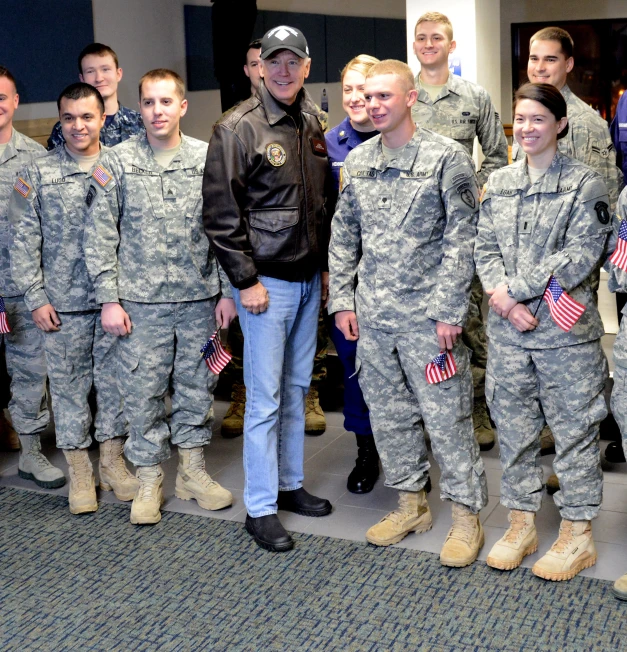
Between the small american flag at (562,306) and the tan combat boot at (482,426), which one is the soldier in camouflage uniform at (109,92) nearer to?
the tan combat boot at (482,426)

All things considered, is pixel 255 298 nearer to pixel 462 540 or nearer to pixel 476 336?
pixel 462 540

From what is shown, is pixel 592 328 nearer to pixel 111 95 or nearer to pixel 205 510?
pixel 205 510

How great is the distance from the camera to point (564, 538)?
9.87ft

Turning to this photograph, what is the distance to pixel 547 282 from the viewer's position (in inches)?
110

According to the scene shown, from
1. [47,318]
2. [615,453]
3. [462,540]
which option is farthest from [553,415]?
[47,318]

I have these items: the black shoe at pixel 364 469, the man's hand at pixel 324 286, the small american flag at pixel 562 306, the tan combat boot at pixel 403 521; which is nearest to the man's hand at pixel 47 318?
the man's hand at pixel 324 286

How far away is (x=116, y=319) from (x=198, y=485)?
2.52ft

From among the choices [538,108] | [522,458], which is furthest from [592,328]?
[538,108]

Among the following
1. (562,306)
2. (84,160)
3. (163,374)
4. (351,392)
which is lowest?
(351,392)

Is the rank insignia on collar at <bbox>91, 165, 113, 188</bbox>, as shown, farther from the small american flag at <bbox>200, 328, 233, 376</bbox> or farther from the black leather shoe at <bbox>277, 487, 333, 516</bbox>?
the black leather shoe at <bbox>277, 487, 333, 516</bbox>

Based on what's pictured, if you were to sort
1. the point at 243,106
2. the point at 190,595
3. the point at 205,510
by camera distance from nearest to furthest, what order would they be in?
the point at 190,595, the point at 243,106, the point at 205,510

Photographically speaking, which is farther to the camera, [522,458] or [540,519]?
[540,519]

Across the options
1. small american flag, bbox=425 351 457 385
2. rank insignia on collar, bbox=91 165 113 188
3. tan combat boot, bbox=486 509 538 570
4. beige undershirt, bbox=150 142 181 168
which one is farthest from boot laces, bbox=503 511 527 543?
rank insignia on collar, bbox=91 165 113 188

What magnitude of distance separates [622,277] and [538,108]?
22.6 inches
